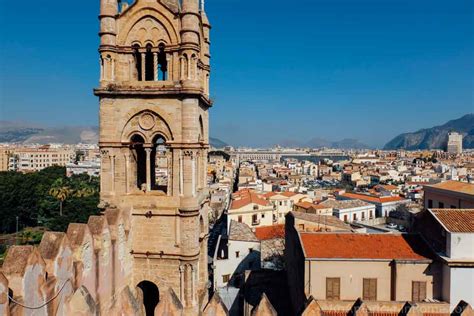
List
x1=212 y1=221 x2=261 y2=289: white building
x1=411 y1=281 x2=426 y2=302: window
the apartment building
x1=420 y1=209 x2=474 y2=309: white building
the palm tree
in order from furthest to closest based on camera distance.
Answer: the palm tree → x1=212 y1=221 x2=261 y2=289: white building → the apartment building → x1=411 y1=281 x2=426 y2=302: window → x1=420 y1=209 x2=474 y2=309: white building

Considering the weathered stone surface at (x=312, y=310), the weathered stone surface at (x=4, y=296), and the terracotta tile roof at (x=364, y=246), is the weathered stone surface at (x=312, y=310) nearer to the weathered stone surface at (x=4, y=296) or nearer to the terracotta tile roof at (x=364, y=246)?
the weathered stone surface at (x=4, y=296)

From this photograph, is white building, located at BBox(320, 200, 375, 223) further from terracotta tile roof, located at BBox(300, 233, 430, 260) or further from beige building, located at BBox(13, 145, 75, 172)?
beige building, located at BBox(13, 145, 75, 172)

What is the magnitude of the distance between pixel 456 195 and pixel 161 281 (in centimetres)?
2622

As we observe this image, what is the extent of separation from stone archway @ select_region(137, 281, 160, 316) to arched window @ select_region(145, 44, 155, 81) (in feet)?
24.4

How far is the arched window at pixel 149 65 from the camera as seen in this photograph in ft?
42.9

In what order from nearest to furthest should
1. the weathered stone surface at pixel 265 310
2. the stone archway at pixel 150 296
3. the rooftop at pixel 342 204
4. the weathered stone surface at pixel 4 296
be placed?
the weathered stone surface at pixel 4 296 < the weathered stone surface at pixel 265 310 < the stone archway at pixel 150 296 < the rooftop at pixel 342 204

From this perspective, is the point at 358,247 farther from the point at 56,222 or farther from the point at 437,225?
the point at 56,222

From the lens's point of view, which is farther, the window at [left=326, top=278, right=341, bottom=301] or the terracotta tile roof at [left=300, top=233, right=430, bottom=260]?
the terracotta tile roof at [left=300, top=233, right=430, bottom=260]

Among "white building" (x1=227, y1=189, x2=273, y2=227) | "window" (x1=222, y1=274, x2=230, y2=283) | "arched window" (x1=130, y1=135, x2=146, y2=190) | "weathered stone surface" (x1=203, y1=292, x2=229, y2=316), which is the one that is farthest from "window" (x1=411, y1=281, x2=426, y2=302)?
"white building" (x1=227, y1=189, x2=273, y2=227)

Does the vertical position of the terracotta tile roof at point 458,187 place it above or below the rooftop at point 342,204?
above

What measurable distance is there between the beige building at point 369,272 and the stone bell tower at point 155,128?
8303 millimetres

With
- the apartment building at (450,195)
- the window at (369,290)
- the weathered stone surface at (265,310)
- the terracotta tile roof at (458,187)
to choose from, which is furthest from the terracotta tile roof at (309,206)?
the weathered stone surface at (265,310)

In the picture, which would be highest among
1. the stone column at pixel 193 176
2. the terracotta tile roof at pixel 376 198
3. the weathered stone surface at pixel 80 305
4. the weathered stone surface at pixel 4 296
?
the stone column at pixel 193 176

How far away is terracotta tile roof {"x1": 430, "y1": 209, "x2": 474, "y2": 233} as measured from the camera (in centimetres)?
1814
